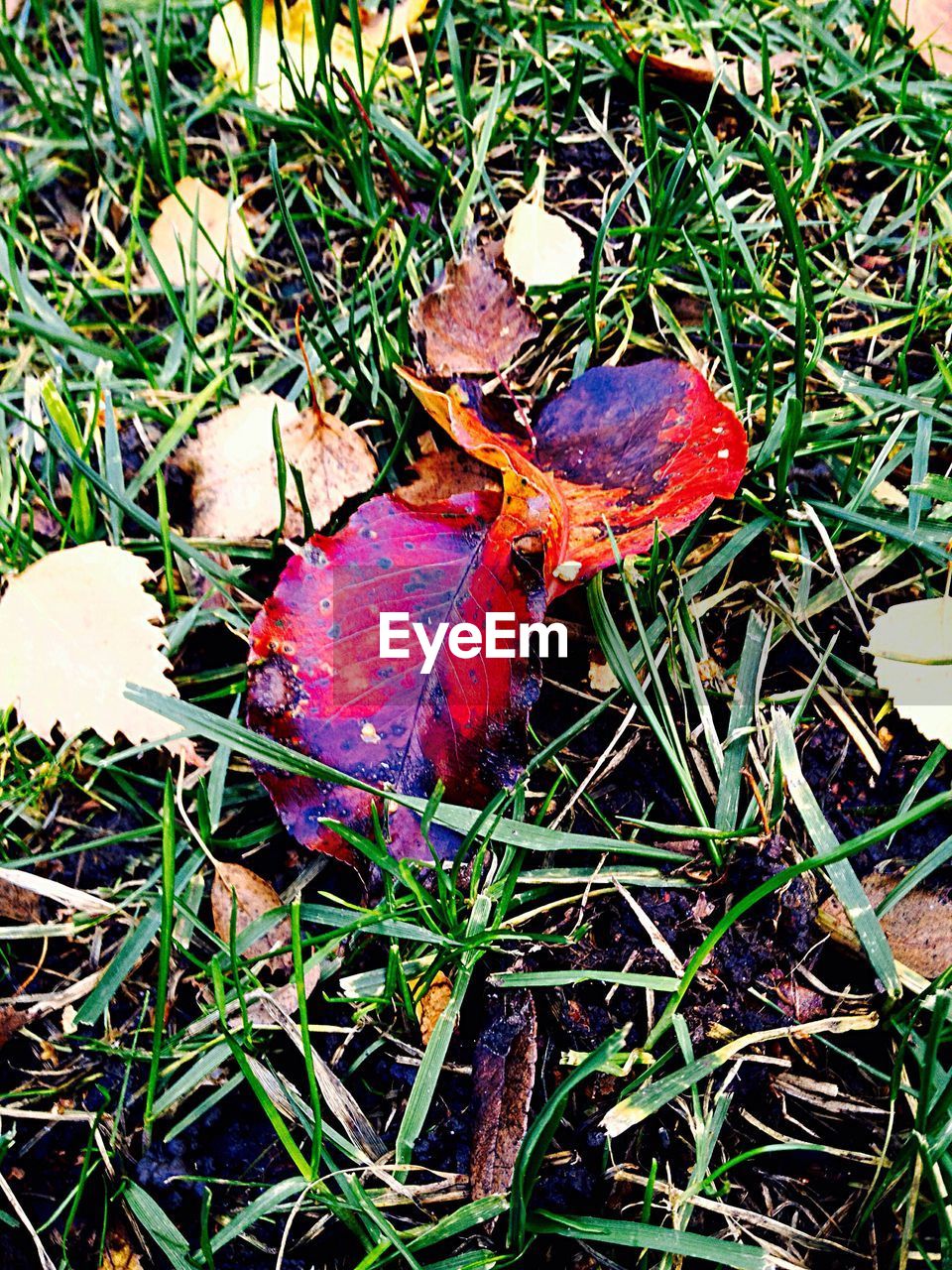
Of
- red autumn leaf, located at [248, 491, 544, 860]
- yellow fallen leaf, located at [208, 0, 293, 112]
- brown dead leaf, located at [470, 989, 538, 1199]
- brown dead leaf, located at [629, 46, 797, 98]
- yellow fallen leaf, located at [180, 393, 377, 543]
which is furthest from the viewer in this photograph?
yellow fallen leaf, located at [208, 0, 293, 112]

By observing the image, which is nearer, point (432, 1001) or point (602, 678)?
point (432, 1001)

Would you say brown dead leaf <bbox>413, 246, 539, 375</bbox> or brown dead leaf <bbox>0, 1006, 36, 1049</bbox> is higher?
brown dead leaf <bbox>413, 246, 539, 375</bbox>

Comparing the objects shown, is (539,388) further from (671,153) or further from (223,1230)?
(223,1230)

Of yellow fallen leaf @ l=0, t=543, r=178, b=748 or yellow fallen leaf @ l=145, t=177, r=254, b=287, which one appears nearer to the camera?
yellow fallen leaf @ l=0, t=543, r=178, b=748

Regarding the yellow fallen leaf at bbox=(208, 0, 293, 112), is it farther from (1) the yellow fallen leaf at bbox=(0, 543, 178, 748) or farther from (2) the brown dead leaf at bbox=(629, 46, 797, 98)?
(1) the yellow fallen leaf at bbox=(0, 543, 178, 748)

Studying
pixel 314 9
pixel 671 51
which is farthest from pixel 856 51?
pixel 314 9

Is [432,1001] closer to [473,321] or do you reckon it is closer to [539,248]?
[473,321]

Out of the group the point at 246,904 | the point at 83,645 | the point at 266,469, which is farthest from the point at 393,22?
the point at 246,904

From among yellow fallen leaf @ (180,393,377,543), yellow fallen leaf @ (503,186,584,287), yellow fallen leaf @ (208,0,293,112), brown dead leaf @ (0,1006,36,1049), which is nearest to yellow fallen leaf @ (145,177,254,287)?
yellow fallen leaf @ (208,0,293,112)
